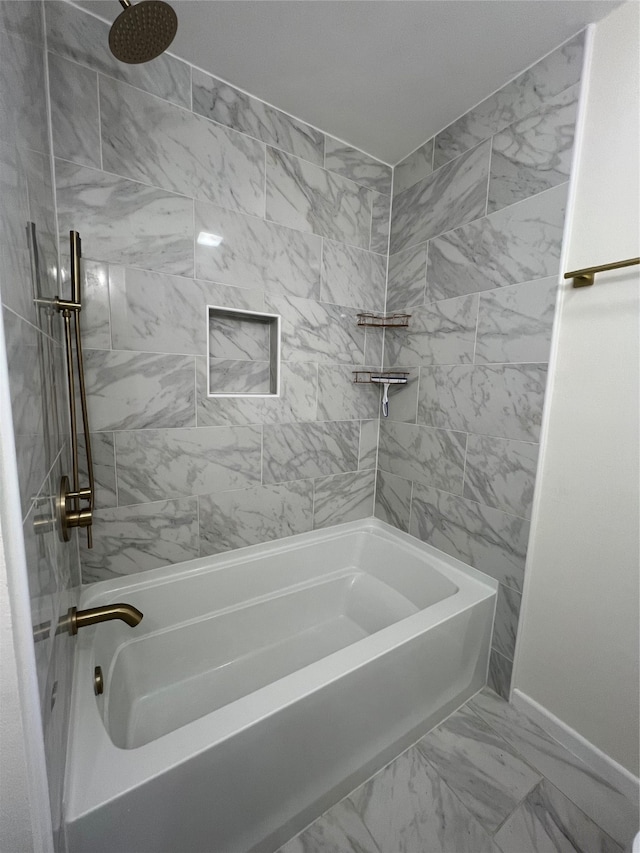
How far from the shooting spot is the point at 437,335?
5.72 feet

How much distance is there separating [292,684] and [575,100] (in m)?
2.11

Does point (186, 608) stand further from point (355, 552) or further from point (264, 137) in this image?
point (264, 137)

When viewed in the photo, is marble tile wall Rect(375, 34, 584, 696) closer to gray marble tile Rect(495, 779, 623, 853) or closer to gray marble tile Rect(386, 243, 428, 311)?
gray marble tile Rect(386, 243, 428, 311)

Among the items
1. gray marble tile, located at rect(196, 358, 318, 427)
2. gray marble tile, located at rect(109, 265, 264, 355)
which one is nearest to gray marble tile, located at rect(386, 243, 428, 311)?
gray marble tile, located at rect(196, 358, 318, 427)

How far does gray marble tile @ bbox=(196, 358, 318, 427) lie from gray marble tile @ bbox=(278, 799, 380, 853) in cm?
142

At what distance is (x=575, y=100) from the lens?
1208 mm

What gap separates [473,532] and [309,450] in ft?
2.90

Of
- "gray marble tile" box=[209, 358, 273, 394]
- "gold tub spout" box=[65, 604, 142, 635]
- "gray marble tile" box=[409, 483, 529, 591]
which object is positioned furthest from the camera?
"gray marble tile" box=[209, 358, 273, 394]

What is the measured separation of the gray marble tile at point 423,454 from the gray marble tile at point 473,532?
0.07m

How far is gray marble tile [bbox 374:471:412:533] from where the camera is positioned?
196cm

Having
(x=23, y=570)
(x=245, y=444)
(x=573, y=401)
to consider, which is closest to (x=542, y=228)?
(x=573, y=401)

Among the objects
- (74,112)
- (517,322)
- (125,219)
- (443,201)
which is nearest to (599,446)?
(517,322)

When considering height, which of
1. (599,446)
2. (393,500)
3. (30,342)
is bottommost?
(393,500)

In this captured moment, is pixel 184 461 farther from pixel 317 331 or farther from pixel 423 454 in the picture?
pixel 423 454
